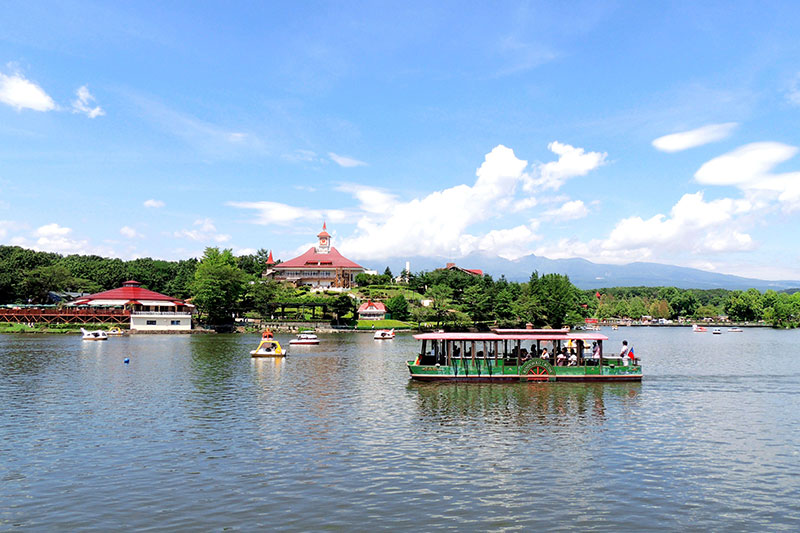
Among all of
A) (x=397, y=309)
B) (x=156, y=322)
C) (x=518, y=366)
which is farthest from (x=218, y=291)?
(x=518, y=366)

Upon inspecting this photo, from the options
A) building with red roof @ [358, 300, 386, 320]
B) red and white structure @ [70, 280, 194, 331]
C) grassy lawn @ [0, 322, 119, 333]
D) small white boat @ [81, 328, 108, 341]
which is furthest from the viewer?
building with red roof @ [358, 300, 386, 320]

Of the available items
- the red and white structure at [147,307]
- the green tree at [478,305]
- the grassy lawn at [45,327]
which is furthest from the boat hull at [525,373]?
the grassy lawn at [45,327]

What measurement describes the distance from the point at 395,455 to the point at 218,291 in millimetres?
104809

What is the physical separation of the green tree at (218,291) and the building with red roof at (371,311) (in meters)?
30.5

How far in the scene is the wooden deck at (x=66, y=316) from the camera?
11881cm

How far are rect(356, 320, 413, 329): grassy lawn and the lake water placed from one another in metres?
87.0

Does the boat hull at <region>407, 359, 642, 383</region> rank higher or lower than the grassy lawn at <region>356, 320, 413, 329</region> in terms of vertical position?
lower

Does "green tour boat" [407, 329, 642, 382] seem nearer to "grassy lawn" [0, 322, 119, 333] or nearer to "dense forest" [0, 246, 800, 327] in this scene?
"dense forest" [0, 246, 800, 327]

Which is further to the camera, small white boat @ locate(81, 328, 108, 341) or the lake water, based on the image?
small white boat @ locate(81, 328, 108, 341)

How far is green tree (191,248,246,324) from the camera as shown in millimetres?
120562

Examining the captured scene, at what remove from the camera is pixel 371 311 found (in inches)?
5630

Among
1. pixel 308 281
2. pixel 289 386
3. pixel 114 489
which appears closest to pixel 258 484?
pixel 114 489

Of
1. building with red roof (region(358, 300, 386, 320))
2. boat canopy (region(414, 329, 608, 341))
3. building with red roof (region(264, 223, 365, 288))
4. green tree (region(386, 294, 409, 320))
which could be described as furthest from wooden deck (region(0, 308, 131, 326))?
boat canopy (region(414, 329, 608, 341))

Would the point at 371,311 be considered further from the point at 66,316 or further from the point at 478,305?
the point at 66,316
